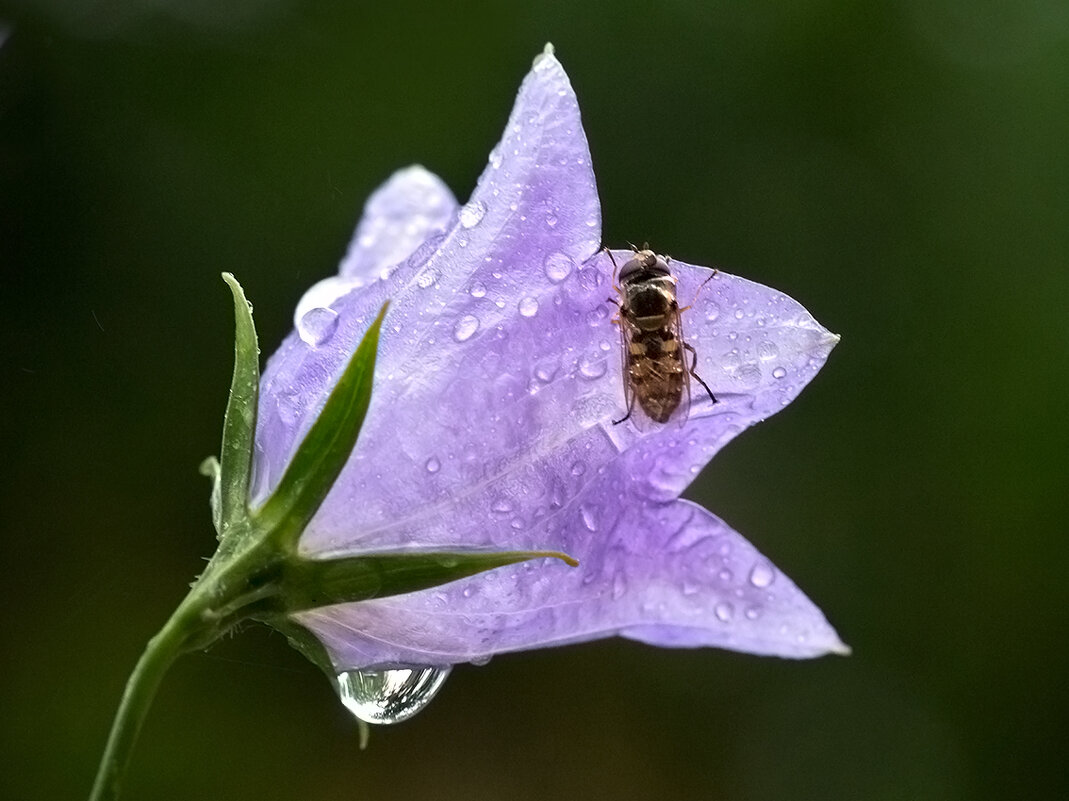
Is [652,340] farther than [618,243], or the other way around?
A: [618,243]

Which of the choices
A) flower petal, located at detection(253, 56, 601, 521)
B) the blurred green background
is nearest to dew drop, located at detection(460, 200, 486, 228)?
flower petal, located at detection(253, 56, 601, 521)

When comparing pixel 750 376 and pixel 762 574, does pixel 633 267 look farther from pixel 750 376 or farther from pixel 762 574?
pixel 762 574

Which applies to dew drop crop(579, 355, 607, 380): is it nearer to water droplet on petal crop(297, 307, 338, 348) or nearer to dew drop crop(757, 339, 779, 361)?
dew drop crop(757, 339, 779, 361)

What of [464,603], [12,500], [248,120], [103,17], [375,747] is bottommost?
[375,747]

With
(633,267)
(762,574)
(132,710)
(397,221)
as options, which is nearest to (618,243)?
(397,221)

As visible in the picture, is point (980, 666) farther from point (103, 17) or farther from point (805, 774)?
point (103, 17)

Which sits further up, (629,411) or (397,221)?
(397,221)

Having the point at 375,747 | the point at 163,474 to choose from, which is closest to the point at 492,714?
the point at 375,747
